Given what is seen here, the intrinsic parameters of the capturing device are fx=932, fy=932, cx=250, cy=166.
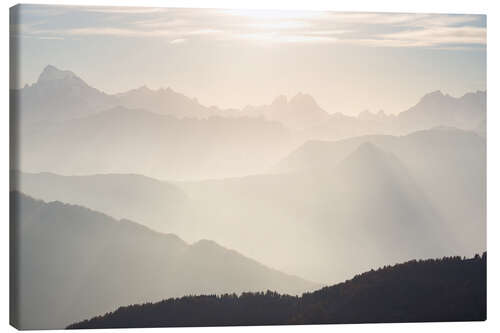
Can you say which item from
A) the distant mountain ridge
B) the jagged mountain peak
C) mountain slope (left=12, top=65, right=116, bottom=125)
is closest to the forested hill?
the distant mountain ridge

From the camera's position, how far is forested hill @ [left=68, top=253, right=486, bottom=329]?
9398mm

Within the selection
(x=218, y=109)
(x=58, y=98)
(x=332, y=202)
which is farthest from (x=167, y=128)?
(x=332, y=202)

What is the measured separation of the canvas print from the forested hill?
2cm

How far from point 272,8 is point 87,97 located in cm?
213

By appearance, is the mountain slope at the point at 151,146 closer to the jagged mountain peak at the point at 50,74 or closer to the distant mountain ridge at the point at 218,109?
the distant mountain ridge at the point at 218,109

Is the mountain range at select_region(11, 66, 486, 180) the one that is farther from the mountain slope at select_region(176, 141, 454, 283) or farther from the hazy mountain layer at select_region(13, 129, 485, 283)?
the mountain slope at select_region(176, 141, 454, 283)

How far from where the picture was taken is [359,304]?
971 cm

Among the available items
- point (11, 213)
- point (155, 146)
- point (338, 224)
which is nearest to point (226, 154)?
point (155, 146)

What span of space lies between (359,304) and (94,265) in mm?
2760

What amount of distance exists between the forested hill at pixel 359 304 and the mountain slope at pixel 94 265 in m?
0.13

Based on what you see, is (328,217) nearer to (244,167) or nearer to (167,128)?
(244,167)

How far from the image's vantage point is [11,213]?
9219 mm

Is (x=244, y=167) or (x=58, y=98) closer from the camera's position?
(x=58, y=98)

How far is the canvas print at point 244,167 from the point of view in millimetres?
9305
